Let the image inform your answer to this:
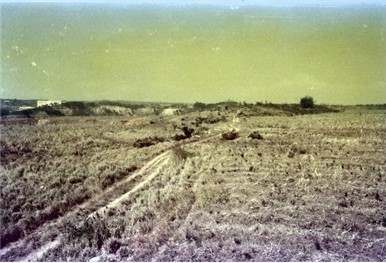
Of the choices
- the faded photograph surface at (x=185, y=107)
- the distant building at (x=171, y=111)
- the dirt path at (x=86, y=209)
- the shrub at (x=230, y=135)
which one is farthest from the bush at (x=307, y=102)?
the dirt path at (x=86, y=209)

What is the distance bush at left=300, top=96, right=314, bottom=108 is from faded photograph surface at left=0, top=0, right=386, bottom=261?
0.13 meters

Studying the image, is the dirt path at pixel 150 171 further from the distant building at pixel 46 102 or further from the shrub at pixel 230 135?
the distant building at pixel 46 102

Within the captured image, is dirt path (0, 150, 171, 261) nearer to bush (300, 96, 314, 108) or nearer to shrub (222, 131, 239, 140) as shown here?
shrub (222, 131, 239, 140)

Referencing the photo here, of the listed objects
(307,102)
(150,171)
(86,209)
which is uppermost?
(307,102)

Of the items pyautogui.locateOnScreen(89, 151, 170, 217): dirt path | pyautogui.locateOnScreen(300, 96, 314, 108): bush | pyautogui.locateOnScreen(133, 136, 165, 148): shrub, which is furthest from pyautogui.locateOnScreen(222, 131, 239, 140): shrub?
pyautogui.locateOnScreen(300, 96, 314, 108): bush

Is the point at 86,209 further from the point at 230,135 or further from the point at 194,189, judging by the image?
the point at 230,135

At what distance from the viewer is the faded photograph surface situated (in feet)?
21.0

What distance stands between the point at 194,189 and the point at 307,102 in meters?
2.07

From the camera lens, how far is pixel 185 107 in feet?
22.2

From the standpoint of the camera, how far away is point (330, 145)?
6.68 meters

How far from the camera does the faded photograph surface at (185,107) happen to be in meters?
6.39

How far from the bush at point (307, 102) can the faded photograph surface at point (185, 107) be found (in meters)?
0.13

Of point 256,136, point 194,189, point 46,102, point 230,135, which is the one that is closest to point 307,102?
point 256,136

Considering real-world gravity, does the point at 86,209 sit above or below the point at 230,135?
below
